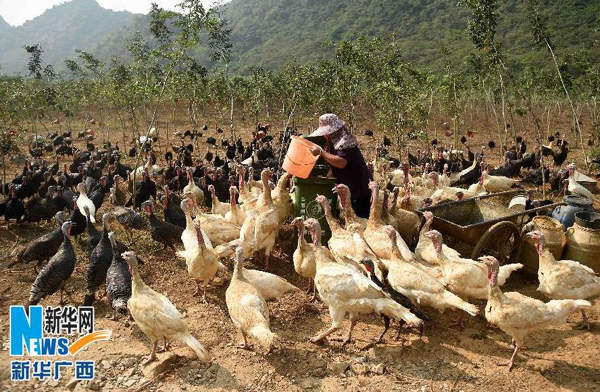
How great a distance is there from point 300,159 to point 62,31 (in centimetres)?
16085

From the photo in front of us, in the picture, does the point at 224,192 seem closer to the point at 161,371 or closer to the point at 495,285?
the point at 161,371

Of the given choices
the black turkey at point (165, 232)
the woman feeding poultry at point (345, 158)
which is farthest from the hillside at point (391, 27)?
the black turkey at point (165, 232)

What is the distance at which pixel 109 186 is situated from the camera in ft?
36.7

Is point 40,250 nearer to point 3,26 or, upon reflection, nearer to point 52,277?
point 52,277

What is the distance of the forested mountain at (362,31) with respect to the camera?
42.3 meters

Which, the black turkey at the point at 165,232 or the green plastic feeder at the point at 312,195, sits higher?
the green plastic feeder at the point at 312,195

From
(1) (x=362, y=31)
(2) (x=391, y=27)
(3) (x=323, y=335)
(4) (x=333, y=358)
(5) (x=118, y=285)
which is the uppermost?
(2) (x=391, y=27)

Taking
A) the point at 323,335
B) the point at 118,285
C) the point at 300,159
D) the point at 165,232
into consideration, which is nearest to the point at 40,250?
the point at 165,232

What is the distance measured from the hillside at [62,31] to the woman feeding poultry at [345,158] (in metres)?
132

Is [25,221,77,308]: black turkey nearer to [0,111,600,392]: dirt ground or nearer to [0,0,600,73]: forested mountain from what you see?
[0,111,600,392]: dirt ground

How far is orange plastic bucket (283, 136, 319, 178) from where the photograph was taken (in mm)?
6668

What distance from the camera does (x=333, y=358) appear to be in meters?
5.22

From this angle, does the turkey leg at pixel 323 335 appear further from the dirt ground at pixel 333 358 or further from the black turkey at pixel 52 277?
the black turkey at pixel 52 277

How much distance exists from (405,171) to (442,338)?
480 centimetres
